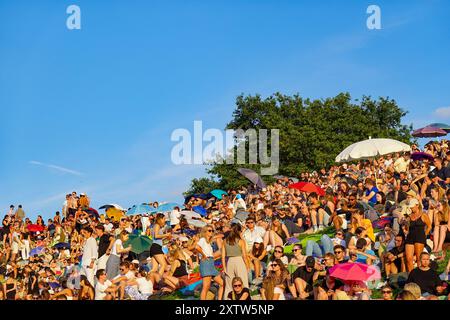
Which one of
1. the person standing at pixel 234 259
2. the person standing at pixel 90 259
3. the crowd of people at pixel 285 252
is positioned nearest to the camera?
the crowd of people at pixel 285 252

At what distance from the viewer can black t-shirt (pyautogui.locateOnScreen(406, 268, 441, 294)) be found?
12805 millimetres

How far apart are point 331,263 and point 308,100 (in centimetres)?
4846

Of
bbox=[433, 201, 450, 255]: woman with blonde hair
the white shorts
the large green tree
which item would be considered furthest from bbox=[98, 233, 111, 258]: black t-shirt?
the large green tree

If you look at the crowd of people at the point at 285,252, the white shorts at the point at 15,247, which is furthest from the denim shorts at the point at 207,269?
the white shorts at the point at 15,247

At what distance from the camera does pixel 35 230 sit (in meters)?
30.8

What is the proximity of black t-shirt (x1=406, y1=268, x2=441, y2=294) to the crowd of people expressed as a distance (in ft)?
0.06

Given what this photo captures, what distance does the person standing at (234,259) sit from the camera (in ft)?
46.5

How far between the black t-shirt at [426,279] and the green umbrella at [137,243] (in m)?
7.49

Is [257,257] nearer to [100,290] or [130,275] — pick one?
[130,275]

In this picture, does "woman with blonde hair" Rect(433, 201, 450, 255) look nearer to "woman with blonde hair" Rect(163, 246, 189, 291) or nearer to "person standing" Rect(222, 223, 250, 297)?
"person standing" Rect(222, 223, 250, 297)

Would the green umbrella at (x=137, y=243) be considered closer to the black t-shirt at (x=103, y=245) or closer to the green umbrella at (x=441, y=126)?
the black t-shirt at (x=103, y=245)

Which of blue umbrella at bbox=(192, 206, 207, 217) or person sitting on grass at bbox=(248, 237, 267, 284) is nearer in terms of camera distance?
person sitting on grass at bbox=(248, 237, 267, 284)
